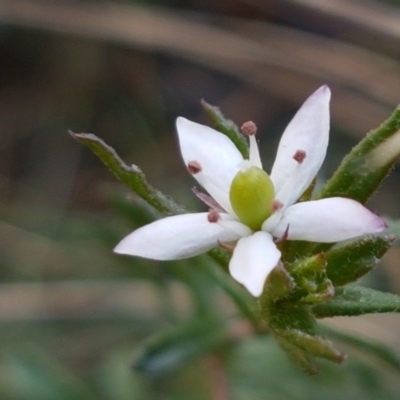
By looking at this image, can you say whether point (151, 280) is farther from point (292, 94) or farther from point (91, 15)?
point (91, 15)

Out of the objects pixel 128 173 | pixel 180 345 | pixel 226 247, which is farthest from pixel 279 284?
pixel 180 345

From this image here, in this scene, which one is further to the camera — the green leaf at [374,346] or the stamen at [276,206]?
the green leaf at [374,346]

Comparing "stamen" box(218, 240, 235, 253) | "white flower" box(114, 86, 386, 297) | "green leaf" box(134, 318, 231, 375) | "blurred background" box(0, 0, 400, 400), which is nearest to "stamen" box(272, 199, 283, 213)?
"white flower" box(114, 86, 386, 297)

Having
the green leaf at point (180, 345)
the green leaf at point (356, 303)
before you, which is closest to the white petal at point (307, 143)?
the green leaf at point (356, 303)

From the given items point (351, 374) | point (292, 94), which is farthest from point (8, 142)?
point (351, 374)

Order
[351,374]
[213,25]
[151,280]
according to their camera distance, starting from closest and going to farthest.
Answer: [351,374] → [151,280] → [213,25]

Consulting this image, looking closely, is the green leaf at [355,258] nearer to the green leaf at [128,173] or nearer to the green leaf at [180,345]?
the green leaf at [128,173]
